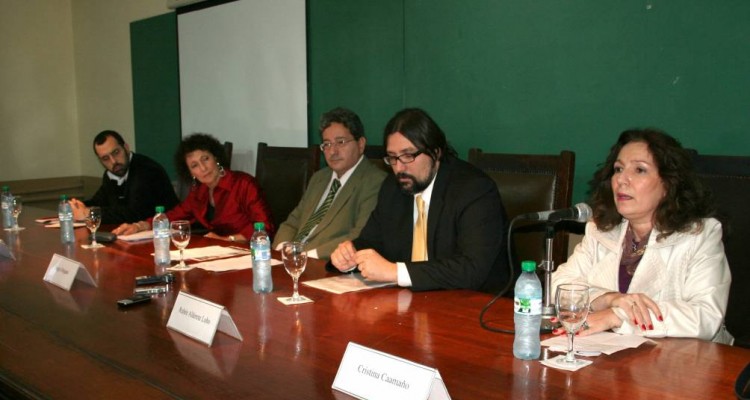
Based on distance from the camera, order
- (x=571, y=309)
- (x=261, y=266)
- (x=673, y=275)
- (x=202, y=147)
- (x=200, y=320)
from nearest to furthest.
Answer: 1. (x=571, y=309)
2. (x=200, y=320)
3. (x=673, y=275)
4. (x=261, y=266)
5. (x=202, y=147)

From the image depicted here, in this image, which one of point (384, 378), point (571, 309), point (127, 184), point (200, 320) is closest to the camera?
point (384, 378)

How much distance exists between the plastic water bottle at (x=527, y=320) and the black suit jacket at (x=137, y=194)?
2818 mm

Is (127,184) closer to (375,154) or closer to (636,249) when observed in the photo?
(375,154)

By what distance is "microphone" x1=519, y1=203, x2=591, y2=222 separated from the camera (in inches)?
57.5

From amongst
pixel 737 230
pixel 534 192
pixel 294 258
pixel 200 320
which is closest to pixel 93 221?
pixel 294 258

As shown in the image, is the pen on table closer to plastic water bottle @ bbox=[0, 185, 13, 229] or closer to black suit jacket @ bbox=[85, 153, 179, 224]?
plastic water bottle @ bbox=[0, 185, 13, 229]

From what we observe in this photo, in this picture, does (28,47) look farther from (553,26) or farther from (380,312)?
(380,312)

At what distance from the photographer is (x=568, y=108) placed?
2830mm

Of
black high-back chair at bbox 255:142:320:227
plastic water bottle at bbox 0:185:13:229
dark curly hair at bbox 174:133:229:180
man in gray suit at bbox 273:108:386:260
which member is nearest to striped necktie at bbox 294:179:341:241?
man in gray suit at bbox 273:108:386:260

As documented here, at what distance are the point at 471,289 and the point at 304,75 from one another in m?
2.53

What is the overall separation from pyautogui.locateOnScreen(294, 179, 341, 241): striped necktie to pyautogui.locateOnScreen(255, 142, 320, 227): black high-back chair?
1.17 feet

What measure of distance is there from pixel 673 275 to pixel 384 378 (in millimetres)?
992

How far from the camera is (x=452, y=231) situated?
2.08 meters

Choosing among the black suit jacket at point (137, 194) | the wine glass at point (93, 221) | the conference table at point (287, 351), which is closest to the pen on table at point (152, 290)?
the conference table at point (287, 351)
